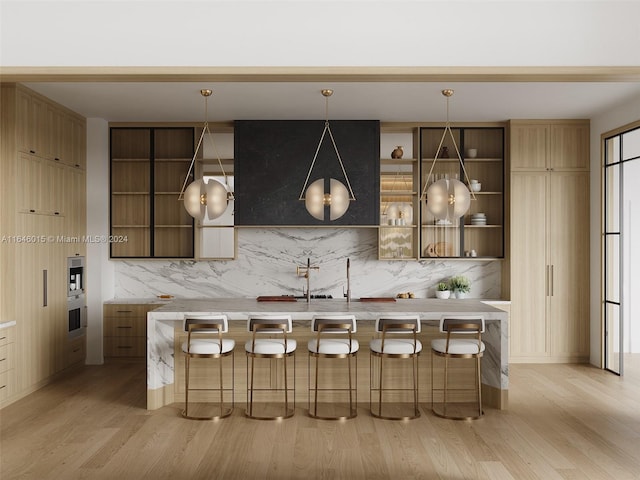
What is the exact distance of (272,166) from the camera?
6711 millimetres

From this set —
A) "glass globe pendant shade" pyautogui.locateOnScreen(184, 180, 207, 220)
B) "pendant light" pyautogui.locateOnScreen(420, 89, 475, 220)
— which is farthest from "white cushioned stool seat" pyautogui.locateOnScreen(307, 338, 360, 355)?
"glass globe pendant shade" pyautogui.locateOnScreen(184, 180, 207, 220)

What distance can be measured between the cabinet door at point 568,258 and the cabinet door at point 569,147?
11 centimetres

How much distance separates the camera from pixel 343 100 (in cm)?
589

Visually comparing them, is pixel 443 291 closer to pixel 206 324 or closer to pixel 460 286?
pixel 460 286

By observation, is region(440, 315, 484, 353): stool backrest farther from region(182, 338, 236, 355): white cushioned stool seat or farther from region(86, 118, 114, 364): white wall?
region(86, 118, 114, 364): white wall

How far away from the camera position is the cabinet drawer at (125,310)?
6.69 m

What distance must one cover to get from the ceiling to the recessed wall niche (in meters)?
0.18

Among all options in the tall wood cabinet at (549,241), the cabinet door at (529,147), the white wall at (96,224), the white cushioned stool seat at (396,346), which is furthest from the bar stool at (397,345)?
the white wall at (96,224)

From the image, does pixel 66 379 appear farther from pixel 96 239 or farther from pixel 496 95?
pixel 496 95

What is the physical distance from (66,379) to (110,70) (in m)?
4.11

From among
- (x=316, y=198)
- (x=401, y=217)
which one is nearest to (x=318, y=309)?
(x=316, y=198)

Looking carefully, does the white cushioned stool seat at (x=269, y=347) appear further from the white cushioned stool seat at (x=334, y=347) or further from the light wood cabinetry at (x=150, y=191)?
the light wood cabinetry at (x=150, y=191)
